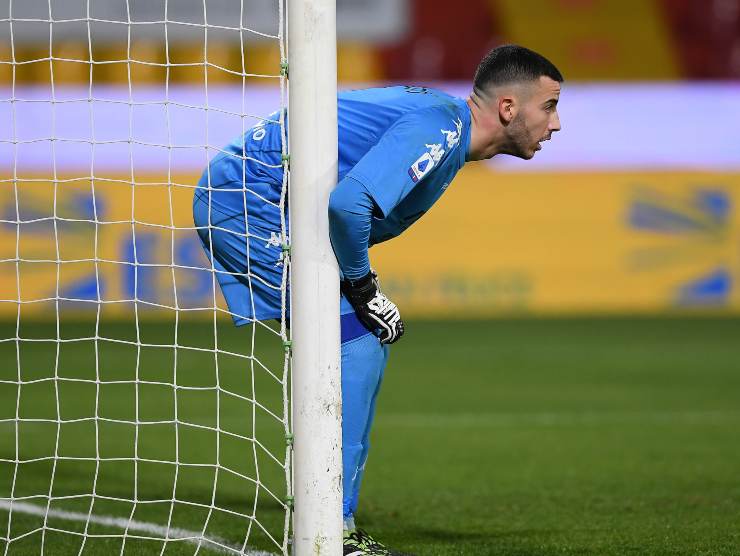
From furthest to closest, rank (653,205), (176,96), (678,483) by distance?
(176,96) → (653,205) → (678,483)

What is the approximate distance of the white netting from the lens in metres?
4.18

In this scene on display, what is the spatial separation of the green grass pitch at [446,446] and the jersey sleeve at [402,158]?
3.03ft

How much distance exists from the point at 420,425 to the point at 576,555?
323 centimetres

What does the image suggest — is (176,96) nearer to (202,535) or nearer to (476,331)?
(476,331)

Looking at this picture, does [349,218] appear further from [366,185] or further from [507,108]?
[507,108]

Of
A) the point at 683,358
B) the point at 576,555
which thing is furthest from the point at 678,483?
the point at 683,358

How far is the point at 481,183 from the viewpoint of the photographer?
13.5m

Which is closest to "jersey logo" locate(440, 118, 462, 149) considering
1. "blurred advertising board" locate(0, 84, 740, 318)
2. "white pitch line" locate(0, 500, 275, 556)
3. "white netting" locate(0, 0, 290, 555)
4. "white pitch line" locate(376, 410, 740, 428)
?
"white netting" locate(0, 0, 290, 555)

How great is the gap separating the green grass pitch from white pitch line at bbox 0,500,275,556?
0.05 meters

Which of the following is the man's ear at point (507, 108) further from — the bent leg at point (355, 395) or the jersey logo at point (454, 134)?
the bent leg at point (355, 395)

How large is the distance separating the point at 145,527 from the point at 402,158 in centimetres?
186

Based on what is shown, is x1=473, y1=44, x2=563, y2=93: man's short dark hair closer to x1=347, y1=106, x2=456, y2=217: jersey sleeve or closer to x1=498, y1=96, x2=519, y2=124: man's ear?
x1=498, y1=96, x2=519, y2=124: man's ear

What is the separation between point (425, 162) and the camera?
3311mm

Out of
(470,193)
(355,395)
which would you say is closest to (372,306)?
(355,395)
